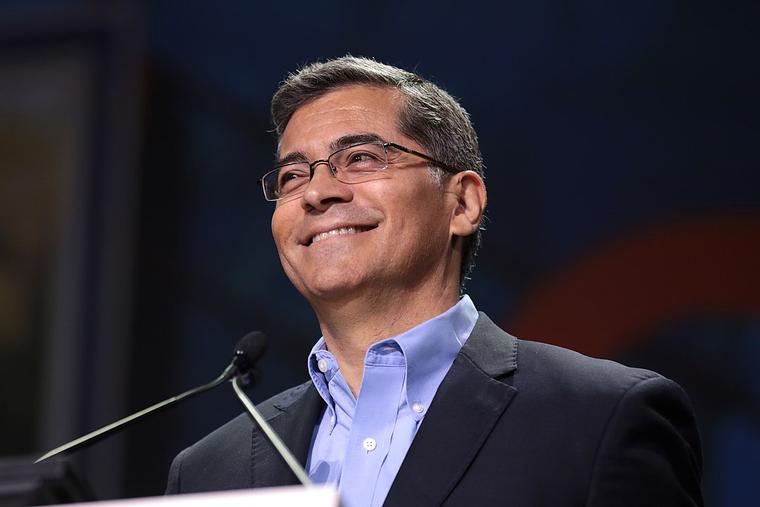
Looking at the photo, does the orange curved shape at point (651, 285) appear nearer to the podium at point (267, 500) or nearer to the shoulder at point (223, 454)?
the shoulder at point (223, 454)

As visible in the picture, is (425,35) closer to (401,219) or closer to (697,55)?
(697,55)

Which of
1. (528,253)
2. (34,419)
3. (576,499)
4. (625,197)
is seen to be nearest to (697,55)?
(625,197)

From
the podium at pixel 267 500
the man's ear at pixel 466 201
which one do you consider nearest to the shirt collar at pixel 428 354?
the man's ear at pixel 466 201

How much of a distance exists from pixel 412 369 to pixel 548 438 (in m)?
0.30

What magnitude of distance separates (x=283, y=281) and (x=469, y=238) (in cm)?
140

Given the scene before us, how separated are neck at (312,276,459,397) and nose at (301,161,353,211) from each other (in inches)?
7.1

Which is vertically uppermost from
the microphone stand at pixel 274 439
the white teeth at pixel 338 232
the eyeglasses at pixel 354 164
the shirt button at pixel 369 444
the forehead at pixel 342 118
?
the forehead at pixel 342 118

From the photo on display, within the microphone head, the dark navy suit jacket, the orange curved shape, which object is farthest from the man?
the orange curved shape

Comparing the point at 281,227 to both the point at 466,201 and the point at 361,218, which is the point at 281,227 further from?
the point at 466,201

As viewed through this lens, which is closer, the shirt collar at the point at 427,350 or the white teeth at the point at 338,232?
the shirt collar at the point at 427,350

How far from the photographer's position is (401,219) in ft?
6.11

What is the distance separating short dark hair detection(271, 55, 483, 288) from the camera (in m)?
1.99

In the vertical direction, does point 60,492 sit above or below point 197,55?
below

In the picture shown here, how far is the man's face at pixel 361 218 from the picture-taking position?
184 cm
